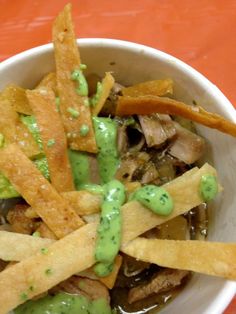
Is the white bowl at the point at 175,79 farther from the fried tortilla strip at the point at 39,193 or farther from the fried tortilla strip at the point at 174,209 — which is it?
the fried tortilla strip at the point at 39,193

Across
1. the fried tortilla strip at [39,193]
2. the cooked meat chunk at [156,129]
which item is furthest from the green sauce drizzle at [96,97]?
the fried tortilla strip at [39,193]

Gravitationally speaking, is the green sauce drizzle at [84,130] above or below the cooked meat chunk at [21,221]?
above

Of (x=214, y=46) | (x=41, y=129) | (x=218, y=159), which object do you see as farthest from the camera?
(x=214, y=46)

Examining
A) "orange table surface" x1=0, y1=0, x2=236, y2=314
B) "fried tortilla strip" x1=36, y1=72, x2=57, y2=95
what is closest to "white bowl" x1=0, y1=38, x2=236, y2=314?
"fried tortilla strip" x1=36, y1=72, x2=57, y2=95

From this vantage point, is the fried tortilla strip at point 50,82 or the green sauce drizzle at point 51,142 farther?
the fried tortilla strip at point 50,82

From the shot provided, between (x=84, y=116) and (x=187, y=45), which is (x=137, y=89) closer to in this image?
(x=84, y=116)

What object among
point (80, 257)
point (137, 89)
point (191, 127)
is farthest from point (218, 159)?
point (80, 257)
